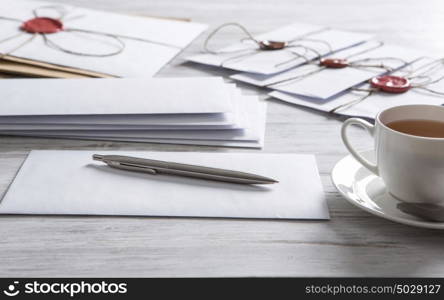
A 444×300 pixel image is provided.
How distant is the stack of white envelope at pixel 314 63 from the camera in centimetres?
93

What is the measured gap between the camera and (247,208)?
2.04ft

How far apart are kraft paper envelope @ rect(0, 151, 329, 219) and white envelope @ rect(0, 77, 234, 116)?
0.08 meters

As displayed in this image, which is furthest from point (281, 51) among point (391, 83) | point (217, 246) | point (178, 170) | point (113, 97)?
point (217, 246)

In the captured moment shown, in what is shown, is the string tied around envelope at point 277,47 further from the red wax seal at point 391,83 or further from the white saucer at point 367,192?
the white saucer at point 367,192

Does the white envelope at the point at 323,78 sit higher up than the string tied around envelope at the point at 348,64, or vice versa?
the string tied around envelope at the point at 348,64

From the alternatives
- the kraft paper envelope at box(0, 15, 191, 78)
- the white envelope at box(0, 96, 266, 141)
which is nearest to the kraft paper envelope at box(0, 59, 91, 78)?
the kraft paper envelope at box(0, 15, 191, 78)

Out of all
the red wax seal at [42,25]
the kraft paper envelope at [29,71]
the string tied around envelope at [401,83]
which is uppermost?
the red wax seal at [42,25]

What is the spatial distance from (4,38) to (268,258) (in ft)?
2.47

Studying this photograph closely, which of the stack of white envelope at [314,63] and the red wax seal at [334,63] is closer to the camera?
the stack of white envelope at [314,63]

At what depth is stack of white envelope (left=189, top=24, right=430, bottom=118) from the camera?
36.8 inches

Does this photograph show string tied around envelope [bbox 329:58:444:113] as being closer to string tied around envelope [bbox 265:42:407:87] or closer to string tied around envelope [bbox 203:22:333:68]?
string tied around envelope [bbox 265:42:407:87]

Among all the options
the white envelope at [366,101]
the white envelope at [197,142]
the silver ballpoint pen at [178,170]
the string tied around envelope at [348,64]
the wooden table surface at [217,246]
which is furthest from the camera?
the string tied around envelope at [348,64]

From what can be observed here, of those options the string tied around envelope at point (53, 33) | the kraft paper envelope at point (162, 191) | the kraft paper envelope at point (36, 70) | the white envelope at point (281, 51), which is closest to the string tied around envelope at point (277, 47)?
the white envelope at point (281, 51)

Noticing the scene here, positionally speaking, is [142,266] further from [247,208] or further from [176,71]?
[176,71]
